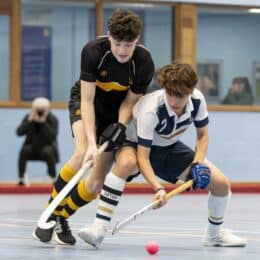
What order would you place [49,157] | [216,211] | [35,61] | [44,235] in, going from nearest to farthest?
1. [44,235]
2. [216,211]
3. [49,157]
4. [35,61]

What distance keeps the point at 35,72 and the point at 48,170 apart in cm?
138

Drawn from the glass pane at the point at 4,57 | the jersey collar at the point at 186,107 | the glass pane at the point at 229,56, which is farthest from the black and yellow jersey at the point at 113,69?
the glass pane at the point at 229,56

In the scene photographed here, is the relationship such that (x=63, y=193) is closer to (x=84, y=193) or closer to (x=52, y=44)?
(x=84, y=193)

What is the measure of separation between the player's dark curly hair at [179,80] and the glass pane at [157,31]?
26.5 feet

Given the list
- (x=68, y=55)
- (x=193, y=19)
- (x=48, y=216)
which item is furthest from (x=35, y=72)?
(x=48, y=216)

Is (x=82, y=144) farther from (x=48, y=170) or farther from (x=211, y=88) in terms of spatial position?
(x=211, y=88)

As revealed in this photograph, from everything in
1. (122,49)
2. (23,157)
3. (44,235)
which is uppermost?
(122,49)

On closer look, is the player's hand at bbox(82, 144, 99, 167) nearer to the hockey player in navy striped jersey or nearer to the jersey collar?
the hockey player in navy striped jersey

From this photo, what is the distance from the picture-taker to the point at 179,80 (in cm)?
592

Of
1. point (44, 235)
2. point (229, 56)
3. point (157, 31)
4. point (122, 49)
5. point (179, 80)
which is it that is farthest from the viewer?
point (229, 56)

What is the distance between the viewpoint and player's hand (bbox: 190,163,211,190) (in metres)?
6.06

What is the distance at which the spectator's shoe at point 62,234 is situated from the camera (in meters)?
6.39

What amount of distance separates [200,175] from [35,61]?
7.87 m

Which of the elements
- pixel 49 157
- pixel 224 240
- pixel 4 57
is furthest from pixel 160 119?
pixel 4 57
